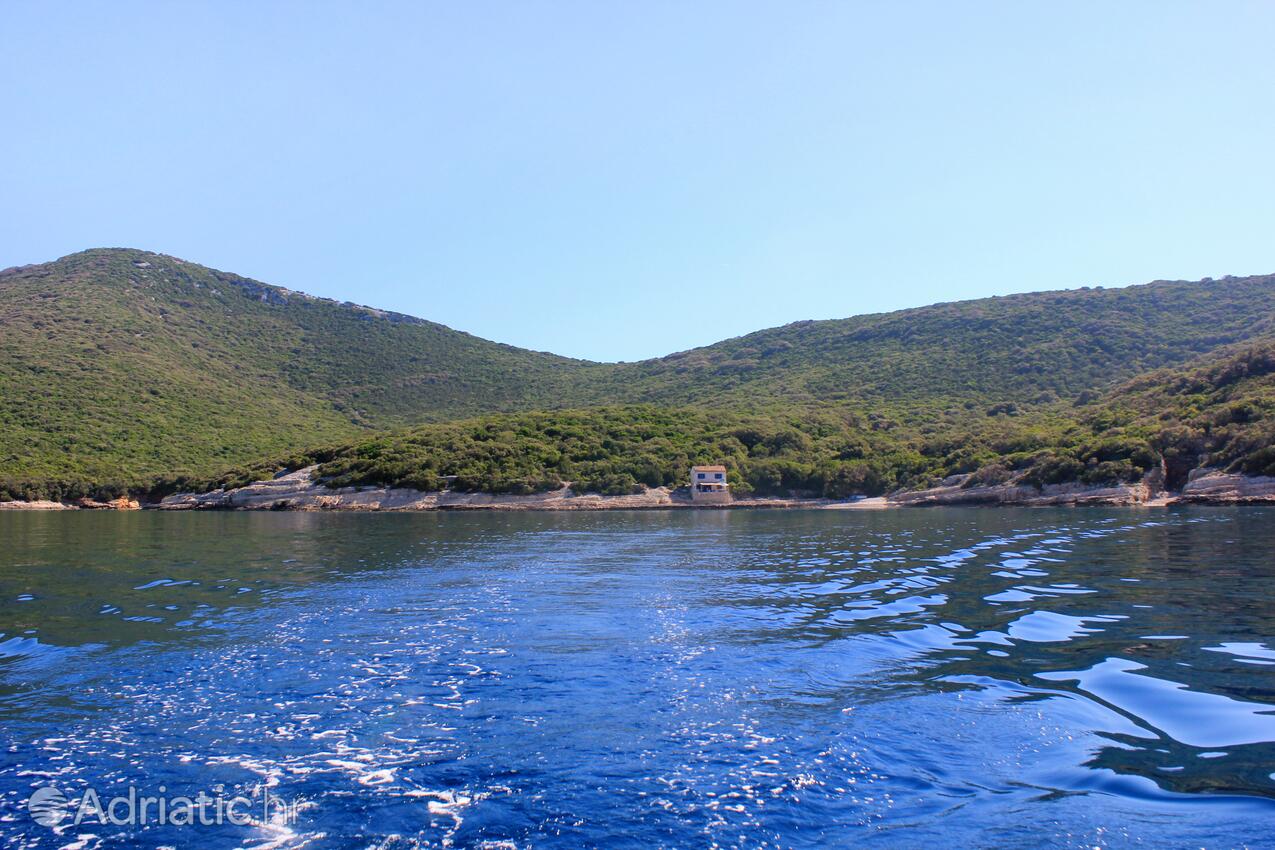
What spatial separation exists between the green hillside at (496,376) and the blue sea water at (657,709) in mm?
53334

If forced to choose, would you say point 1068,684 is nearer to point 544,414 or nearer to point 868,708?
point 868,708

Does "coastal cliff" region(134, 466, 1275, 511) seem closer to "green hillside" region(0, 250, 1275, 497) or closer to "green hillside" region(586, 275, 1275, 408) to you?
"green hillside" region(0, 250, 1275, 497)

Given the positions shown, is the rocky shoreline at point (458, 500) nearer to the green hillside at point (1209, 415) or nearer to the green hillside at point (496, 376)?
the green hillside at point (496, 376)

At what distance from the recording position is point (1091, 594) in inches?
677

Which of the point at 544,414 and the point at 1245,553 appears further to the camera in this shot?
the point at 544,414

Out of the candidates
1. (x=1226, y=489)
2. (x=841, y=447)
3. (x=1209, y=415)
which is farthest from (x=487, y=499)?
(x=1209, y=415)

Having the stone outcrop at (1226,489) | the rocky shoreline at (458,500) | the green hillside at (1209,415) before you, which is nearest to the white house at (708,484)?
the rocky shoreline at (458,500)

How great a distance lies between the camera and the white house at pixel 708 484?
70.9 m

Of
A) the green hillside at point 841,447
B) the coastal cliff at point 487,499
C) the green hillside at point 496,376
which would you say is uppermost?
the green hillside at point 496,376

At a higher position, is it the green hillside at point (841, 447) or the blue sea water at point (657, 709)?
the green hillside at point (841, 447)

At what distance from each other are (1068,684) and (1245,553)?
17706 millimetres

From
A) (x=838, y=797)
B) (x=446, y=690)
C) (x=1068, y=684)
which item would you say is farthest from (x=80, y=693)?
(x=1068, y=684)

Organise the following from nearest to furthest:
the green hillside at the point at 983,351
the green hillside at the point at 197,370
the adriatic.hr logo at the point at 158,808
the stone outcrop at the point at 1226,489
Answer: the adriatic.hr logo at the point at 158,808 < the stone outcrop at the point at 1226,489 < the green hillside at the point at 197,370 < the green hillside at the point at 983,351

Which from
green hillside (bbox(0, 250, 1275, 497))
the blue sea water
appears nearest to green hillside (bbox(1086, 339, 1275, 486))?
green hillside (bbox(0, 250, 1275, 497))
